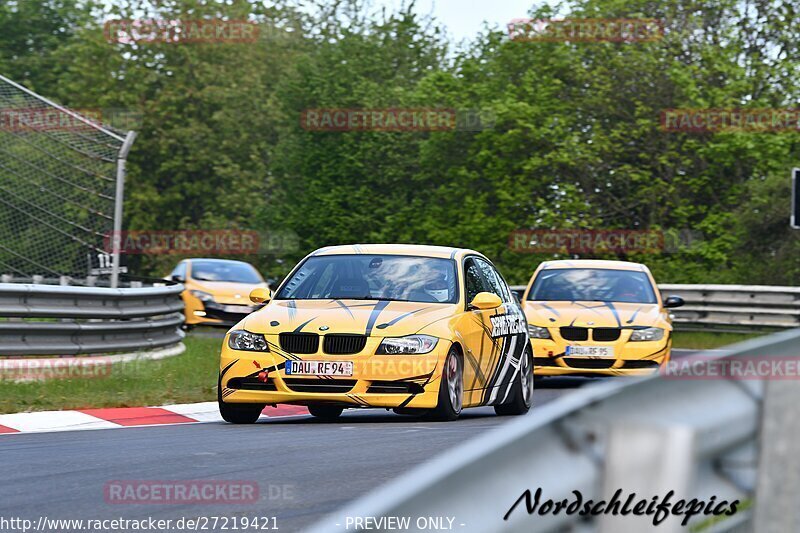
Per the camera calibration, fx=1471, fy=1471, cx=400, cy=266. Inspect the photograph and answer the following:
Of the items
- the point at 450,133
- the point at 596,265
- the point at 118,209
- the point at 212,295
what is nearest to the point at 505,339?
the point at 596,265

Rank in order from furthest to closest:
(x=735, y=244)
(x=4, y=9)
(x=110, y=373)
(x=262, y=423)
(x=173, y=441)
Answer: (x=4, y=9)
(x=735, y=244)
(x=110, y=373)
(x=262, y=423)
(x=173, y=441)

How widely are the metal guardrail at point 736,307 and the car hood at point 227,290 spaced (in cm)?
894

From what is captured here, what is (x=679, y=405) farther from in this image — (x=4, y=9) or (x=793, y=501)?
(x=4, y=9)

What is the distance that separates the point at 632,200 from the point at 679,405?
41.7m

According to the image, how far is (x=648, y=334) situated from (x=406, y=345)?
6217 millimetres

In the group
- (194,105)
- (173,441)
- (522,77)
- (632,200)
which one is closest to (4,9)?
(194,105)

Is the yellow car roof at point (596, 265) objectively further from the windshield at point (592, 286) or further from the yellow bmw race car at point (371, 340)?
the yellow bmw race car at point (371, 340)

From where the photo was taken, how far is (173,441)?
9.62 metres

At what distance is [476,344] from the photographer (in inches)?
473

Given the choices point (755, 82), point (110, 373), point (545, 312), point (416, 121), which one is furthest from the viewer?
point (416, 121)

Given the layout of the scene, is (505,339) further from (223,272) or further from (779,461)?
(223,272)

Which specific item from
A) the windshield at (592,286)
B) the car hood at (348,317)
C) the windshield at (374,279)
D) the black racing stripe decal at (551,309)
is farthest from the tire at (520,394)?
the windshield at (592,286)

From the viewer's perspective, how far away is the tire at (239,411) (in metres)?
11.5

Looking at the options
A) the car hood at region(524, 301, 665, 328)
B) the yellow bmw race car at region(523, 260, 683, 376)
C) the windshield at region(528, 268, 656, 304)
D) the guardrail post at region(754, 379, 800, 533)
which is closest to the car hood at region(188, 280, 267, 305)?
the windshield at region(528, 268, 656, 304)
